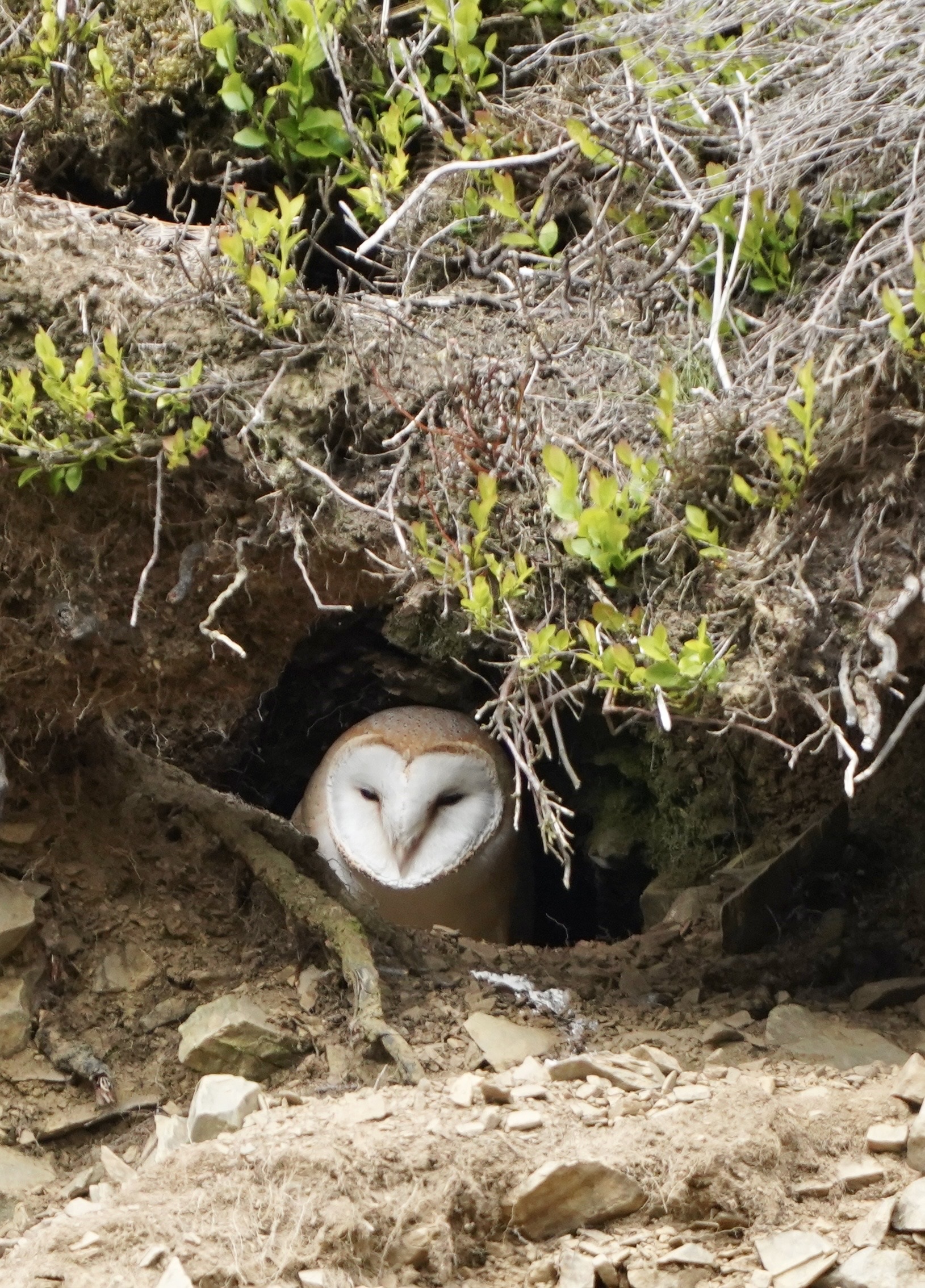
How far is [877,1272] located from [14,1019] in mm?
2010

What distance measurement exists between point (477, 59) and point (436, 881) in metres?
2.29

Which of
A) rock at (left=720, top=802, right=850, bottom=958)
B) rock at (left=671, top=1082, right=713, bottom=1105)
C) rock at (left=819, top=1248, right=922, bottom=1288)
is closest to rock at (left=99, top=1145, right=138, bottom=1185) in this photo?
rock at (left=671, top=1082, right=713, bottom=1105)

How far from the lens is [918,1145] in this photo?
180 cm

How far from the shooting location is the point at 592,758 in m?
4.26

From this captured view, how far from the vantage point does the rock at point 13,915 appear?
3012 millimetres

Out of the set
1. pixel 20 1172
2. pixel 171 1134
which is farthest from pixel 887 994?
pixel 20 1172

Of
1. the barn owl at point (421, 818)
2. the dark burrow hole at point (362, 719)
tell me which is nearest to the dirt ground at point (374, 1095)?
the barn owl at point (421, 818)

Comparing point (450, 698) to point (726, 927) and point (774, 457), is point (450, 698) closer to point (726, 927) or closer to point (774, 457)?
point (726, 927)

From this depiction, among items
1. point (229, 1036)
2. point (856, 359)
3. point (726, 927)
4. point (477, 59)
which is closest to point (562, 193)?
point (477, 59)

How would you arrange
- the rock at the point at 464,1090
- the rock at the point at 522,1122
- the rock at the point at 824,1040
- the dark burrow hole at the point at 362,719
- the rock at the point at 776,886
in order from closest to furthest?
the rock at the point at 522,1122, the rock at the point at 464,1090, the rock at the point at 824,1040, the rock at the point at 776,886, the dark burrow hole at the point at 362,719

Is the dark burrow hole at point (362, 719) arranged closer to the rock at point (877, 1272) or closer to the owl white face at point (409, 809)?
the owl white face at point (409, 809)

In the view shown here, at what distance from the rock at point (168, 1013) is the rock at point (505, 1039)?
663 mm

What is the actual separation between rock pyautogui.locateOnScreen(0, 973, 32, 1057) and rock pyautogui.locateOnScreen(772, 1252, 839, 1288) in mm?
1887

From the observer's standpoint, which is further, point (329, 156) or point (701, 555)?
point (329, 156)
